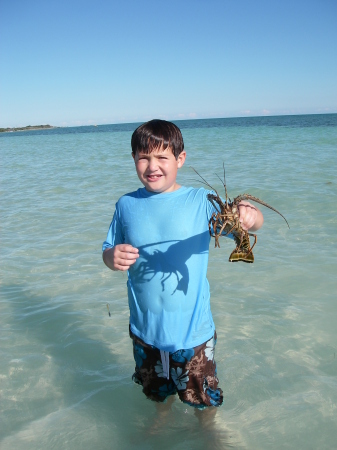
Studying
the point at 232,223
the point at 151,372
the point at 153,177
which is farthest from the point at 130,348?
the point at 232,223

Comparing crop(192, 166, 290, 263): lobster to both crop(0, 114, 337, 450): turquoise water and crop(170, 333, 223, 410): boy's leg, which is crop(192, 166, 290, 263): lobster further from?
crop(0, 114, 337, 450): turquoise water

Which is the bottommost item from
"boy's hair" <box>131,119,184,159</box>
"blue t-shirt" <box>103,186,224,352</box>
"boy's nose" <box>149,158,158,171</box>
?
"blue t-shirt" <box>103,186,224,352</box>

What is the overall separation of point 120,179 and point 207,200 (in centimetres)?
988

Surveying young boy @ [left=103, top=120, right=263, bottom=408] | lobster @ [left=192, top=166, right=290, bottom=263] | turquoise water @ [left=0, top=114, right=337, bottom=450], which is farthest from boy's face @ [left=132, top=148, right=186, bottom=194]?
turquoise water @ [left=0, top=114, right=337, bottom=450]

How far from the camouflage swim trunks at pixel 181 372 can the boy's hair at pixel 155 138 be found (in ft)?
3.39

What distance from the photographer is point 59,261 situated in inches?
215

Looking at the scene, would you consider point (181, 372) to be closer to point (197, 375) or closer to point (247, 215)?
point (197, 375)

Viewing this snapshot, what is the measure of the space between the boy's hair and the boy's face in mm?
24

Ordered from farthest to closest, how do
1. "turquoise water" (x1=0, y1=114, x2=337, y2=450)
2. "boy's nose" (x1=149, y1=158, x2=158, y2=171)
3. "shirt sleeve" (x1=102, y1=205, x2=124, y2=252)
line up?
"turquoise water" (x1=0, y1=114, x2=337, y2=450), "shirt sleeve" (x1=102, y1=205, x2=124, y2=252), "boy's nose" (x1=149, y1=158, x2=158, y2=171)

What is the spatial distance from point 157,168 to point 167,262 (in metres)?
0.50

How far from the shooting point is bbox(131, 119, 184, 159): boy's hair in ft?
6.93

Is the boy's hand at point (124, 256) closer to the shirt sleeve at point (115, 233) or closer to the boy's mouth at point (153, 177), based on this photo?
the shirt sleeve at point (115, 233)

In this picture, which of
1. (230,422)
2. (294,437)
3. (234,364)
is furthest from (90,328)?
(294,437)

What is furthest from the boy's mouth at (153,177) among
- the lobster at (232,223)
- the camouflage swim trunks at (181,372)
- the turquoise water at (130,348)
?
the turquoise water at (130,348)
